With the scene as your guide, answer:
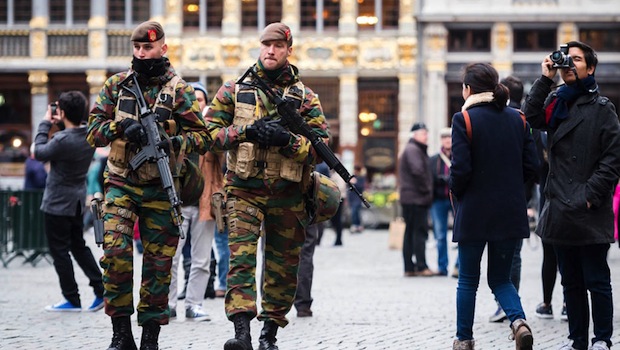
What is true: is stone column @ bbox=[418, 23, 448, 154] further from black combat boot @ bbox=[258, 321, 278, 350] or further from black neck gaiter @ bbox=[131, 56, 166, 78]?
black neck gaiter @ bbox=[131, 56, 166, 78]

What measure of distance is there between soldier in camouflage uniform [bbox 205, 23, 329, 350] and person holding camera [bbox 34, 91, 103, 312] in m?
3.16

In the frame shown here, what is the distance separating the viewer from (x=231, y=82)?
26.7 ft

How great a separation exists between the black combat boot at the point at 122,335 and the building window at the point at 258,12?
29.9 metres

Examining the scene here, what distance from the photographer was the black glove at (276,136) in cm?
762

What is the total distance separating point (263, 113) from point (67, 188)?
3697mm

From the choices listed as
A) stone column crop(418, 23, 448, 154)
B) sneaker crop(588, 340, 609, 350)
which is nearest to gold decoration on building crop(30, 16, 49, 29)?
stone column crop(418, 23, 448, 154)

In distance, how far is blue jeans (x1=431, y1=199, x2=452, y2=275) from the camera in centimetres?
1598

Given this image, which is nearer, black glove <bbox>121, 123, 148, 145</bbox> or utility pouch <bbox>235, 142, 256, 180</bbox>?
black glove <bbox>121, 123, 148, 145</bbox>

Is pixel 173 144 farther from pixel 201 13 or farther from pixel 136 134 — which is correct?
pixel 201 13

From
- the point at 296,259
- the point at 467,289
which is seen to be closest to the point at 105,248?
the point at 296,259

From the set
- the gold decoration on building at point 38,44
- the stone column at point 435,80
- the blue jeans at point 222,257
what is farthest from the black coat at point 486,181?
the gold decoration on building at point 38,44

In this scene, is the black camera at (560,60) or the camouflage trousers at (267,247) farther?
the black camera at (560,60)

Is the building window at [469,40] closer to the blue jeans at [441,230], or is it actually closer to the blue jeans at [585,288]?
the blue jeans at [441,230]

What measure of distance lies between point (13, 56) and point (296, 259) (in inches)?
1210
